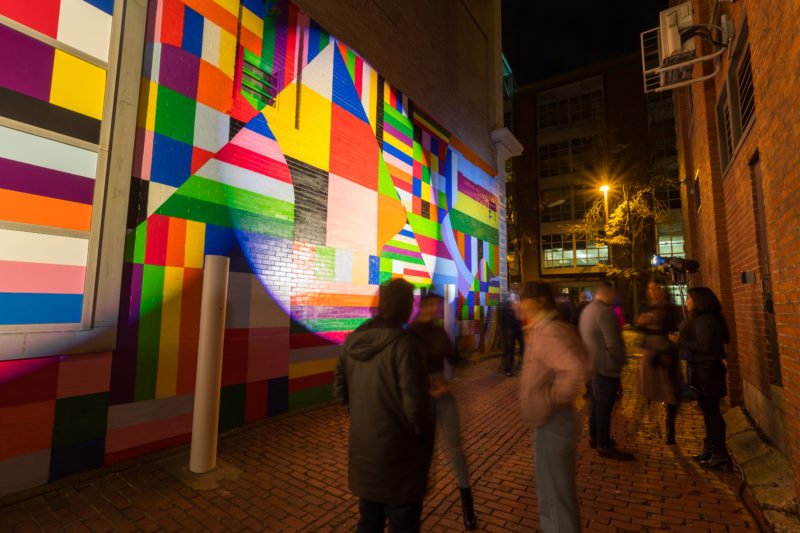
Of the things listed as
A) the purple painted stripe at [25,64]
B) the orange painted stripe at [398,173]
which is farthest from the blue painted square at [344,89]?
the purple painted stripe at [25,64]

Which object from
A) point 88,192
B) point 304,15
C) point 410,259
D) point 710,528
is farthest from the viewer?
point 410,259

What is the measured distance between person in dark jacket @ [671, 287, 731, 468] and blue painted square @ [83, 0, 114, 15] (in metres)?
7.21

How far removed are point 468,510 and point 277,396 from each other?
3.54 metres

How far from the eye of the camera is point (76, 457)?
151 inches

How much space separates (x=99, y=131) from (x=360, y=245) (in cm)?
426

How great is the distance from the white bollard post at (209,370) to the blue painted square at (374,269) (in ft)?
11.9

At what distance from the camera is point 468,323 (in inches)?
443

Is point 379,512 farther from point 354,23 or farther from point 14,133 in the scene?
point 354,23

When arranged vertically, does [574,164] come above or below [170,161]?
above

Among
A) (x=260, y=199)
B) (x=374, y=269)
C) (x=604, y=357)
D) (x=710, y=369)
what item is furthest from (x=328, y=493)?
(x=374, y=269)

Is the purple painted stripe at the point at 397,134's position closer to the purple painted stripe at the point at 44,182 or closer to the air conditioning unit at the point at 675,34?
the air conditioning unit at the point at 675,34

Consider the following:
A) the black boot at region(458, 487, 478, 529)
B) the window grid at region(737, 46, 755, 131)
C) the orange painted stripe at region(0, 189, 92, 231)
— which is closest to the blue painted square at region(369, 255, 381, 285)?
the orange painted stripe at region(0, 189, 92, 231)

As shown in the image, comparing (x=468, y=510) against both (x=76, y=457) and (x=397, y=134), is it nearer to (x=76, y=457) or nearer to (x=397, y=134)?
(x=76, y=457)

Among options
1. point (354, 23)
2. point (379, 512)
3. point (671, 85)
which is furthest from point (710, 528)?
point (354, 23)
